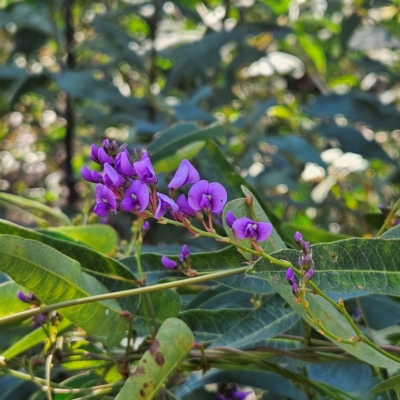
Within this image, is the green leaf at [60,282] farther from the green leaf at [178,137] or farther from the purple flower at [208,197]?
the green leaf at [178,137]

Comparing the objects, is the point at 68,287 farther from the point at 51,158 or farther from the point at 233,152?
the point at 51,158

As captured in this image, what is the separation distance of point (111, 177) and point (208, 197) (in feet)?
0.26

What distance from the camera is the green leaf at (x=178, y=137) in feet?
2.68

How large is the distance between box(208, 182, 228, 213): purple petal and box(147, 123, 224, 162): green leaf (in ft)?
0.95

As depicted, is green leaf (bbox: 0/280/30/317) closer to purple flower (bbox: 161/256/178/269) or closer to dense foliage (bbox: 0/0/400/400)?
dense foliage (bbox: 0/0/400/400)

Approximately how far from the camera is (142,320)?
60cm

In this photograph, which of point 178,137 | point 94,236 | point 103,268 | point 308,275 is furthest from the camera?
point 178,137

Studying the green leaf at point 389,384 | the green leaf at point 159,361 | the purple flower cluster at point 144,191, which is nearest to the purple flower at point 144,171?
the purple flower cluster at point 144,191

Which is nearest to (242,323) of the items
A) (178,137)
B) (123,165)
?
(123,165)

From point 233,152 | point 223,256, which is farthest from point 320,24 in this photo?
point 223,256

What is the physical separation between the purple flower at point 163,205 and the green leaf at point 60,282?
8 cm

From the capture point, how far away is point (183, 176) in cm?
53

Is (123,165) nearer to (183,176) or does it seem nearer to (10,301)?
(183,176)

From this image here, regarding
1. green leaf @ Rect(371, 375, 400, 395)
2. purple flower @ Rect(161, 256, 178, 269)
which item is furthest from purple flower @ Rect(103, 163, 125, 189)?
green leaf @ Rect(371, 375, 400, 395)
